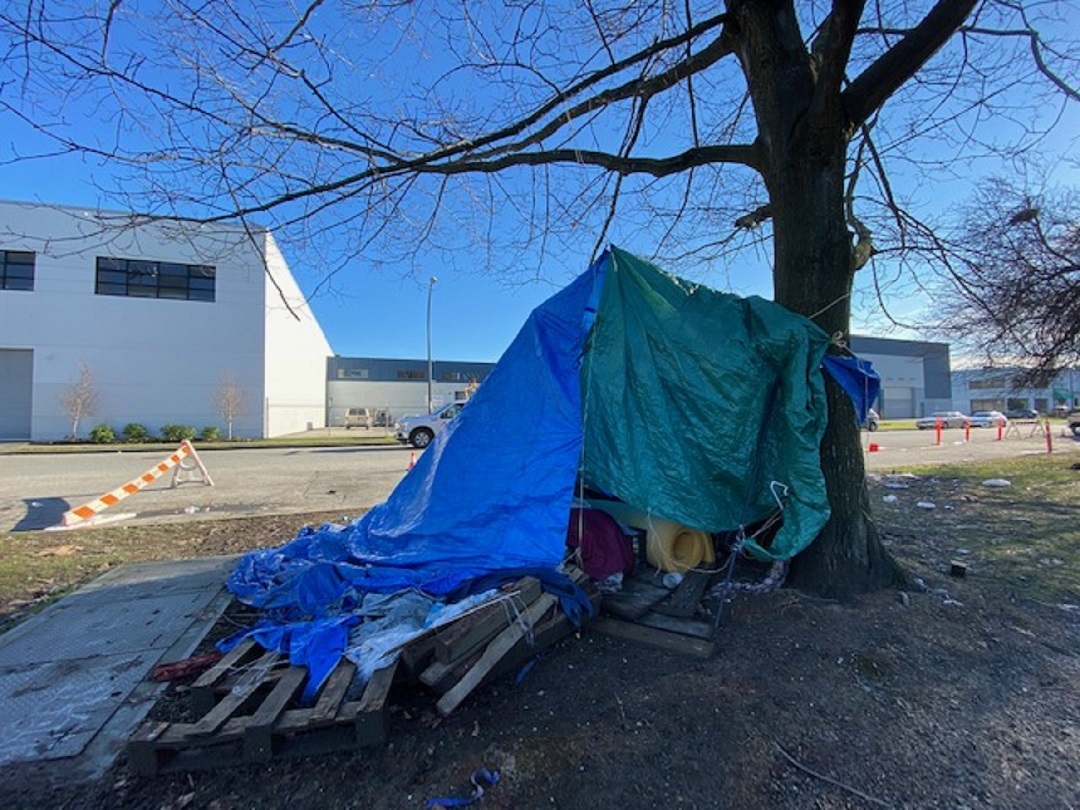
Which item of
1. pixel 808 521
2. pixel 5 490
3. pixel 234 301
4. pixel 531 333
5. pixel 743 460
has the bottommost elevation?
pixel 5 490

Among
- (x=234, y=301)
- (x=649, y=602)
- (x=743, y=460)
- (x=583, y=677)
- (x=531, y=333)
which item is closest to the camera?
(x=583, y=677)

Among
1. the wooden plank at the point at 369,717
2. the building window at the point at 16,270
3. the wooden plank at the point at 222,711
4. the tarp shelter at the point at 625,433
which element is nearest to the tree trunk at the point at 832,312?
the tarp shelter at the point at 625,433

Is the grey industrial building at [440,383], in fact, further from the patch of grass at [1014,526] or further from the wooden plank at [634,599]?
the wooden plank at [634,599]

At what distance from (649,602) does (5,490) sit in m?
13.0

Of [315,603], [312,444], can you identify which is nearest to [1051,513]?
[315,603]

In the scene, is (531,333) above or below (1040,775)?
above

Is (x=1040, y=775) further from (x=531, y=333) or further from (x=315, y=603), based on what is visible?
(x=315, y=603)

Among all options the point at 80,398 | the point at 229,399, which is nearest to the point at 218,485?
the point at 229,399

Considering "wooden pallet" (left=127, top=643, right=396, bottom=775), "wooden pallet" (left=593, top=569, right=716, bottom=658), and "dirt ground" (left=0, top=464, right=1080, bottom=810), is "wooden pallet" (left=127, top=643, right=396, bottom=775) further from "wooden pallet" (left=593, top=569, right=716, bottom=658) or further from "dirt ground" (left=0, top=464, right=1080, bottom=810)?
"wooden pallet" (left=593, top=569, right=716, bottom=658)

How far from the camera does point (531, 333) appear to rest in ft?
12.7

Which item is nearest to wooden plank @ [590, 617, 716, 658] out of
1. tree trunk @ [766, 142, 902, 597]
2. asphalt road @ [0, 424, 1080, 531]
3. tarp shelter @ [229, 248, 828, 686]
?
tarp shelter @ [229, 248, 828, 686]

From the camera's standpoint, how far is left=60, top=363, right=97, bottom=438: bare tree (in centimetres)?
2339

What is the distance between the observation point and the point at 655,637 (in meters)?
3.01

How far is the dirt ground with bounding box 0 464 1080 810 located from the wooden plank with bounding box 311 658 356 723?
0.22m
